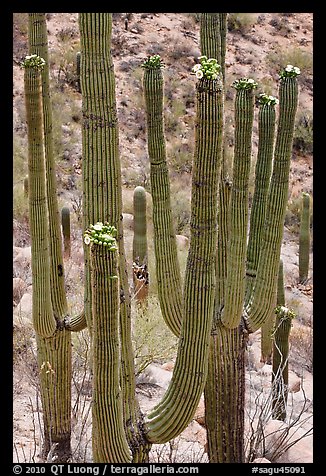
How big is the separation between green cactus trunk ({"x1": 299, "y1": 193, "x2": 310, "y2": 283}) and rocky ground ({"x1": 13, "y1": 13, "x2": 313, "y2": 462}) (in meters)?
0.31

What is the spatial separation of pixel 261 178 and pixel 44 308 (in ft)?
6.87

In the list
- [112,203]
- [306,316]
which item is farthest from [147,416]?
[306,316]

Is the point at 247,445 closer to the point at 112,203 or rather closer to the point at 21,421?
the point at 21,421

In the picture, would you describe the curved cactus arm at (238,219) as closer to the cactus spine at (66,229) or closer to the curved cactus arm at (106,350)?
the curved cactus arm at (106,350)

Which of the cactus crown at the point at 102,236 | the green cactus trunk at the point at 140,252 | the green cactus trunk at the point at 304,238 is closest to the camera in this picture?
the cactus crown at the point at 102,236

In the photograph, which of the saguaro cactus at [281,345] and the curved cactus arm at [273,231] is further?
the saguaro cactus at [281,345]

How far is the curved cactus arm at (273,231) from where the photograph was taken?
5672mm

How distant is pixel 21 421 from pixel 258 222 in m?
3.25

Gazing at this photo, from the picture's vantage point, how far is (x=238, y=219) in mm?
5438

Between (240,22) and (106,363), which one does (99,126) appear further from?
(240,22)

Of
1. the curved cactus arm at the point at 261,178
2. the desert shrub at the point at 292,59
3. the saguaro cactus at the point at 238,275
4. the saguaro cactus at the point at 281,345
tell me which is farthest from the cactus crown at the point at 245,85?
the desert shrub at the point at 292,59

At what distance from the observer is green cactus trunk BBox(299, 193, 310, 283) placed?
39.7 ft

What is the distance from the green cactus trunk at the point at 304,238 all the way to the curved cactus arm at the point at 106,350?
8.31 m

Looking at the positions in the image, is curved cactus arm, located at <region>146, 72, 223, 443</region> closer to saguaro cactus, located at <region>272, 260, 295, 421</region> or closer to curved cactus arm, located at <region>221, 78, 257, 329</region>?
curved cactus arm, located at <region>221, 78, 257, 329</region>
